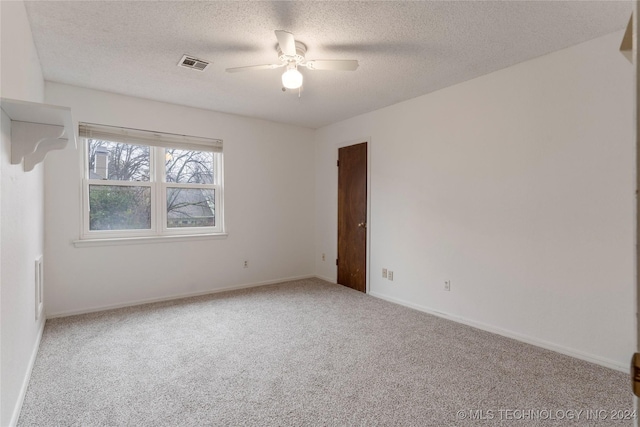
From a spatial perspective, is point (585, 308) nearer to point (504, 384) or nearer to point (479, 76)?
point (504, 384)

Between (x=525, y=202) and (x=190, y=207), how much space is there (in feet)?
12.5

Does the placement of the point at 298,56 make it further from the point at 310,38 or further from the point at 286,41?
the point at 286,41

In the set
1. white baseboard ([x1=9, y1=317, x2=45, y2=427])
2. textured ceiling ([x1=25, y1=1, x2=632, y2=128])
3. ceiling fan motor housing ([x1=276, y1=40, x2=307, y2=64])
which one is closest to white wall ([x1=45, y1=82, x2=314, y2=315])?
textured ceiling ([x1=25, y1=1, x2=632, y2=128])

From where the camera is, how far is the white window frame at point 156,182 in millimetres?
3508

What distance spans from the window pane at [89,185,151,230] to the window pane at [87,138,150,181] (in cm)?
14

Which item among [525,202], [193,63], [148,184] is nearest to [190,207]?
[148,184]

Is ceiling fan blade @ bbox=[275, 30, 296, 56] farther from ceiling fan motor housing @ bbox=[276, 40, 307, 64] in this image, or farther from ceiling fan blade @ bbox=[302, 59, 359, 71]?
ceiling fan blade @ bbox=[302, 59, 359, 71]

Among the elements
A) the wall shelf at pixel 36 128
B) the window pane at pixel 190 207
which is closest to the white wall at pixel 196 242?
the window pane at pixel 190 207

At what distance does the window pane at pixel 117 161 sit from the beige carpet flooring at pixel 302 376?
156 cm

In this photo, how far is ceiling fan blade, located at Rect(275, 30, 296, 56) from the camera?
2023mm

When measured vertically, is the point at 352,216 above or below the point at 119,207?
below

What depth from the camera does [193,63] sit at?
283 cm

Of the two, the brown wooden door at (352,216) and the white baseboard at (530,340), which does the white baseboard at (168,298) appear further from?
the white baseboard at (530,340)

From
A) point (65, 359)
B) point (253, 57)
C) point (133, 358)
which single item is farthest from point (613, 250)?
point (65, 359)
